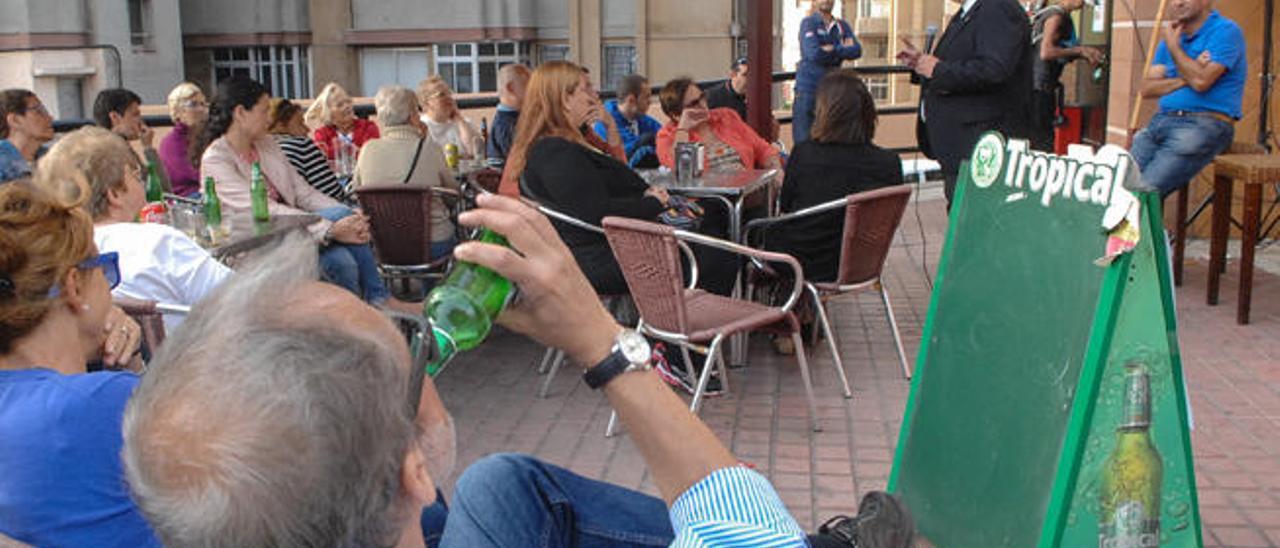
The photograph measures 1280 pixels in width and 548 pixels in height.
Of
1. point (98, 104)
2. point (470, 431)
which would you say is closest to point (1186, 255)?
point (470, 431)

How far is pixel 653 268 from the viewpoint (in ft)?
13.1

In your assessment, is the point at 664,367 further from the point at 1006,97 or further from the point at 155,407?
the point at 155,407

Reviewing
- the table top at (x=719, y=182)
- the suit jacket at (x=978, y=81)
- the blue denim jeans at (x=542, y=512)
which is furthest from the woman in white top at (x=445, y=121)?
the blue denim jeans at (x=542, y=512)

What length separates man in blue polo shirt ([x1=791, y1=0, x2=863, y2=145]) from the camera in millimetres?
9781

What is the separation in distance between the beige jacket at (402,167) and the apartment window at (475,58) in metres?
23.2

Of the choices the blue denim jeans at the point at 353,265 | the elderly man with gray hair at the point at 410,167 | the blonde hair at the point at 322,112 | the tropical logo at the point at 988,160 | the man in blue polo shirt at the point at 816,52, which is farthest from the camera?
the man in blue polo shirt at the point at 816,52

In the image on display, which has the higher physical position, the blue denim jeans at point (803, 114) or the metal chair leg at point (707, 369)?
the blue denim jeans at point (803, 114)

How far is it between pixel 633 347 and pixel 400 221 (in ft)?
14.8

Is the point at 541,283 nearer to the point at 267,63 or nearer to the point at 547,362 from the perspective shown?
the point at 547,362

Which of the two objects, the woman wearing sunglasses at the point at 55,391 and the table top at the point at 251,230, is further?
the table top at the point at 251,230

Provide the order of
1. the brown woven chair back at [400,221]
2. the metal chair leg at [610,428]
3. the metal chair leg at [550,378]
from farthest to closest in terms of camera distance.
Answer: the brown woven chair back at [400,221] → the metal chair leg at [550,378] → the metal chair leg at [610,428]

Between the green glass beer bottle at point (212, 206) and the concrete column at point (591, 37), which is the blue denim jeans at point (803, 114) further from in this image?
the concrete column at point (591, 37)

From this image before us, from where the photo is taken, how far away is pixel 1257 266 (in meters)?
6.66

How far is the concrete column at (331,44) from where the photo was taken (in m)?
29.1
